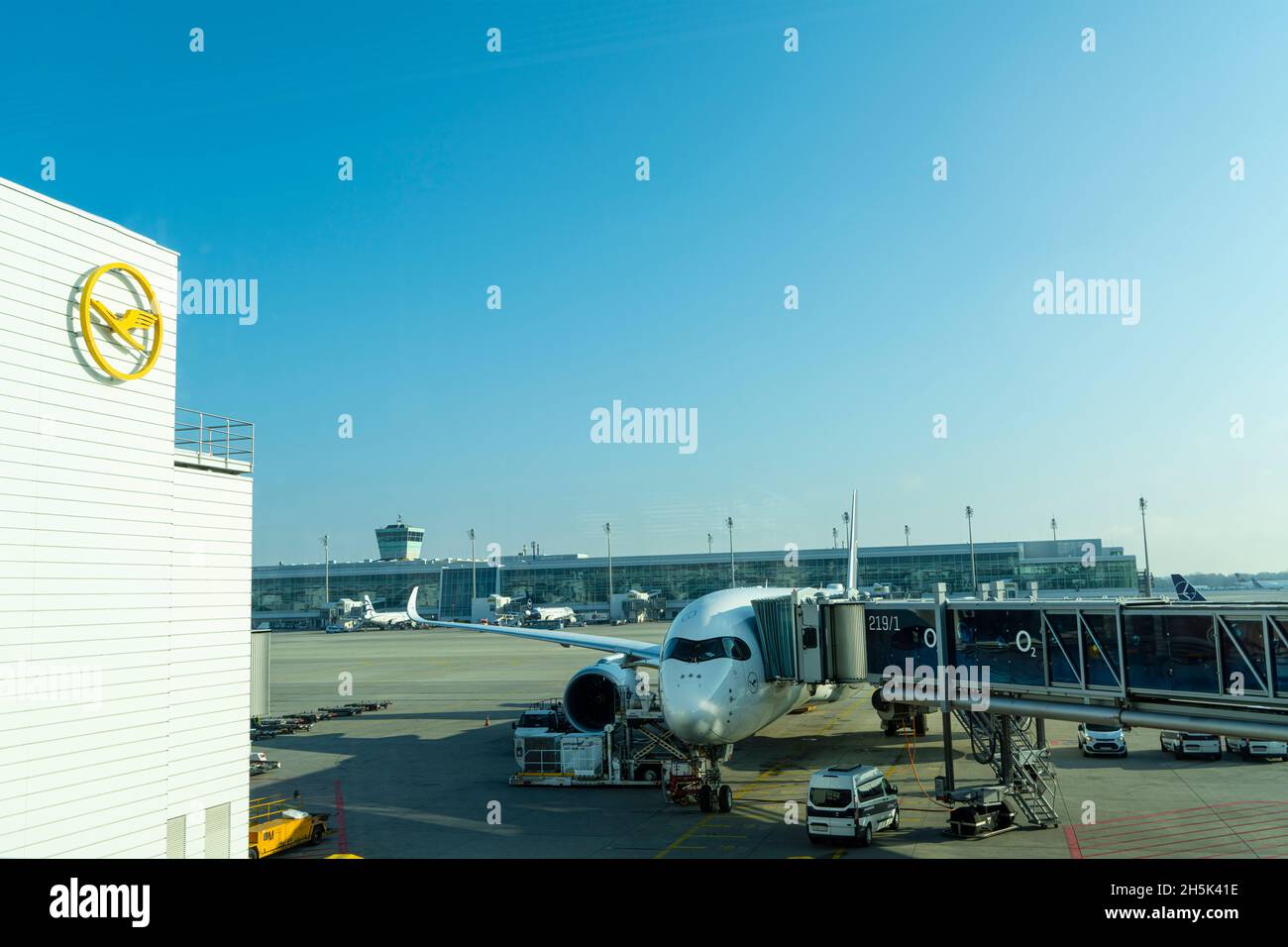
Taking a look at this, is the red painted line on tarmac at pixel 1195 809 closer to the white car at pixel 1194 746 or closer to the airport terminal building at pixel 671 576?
the white car at pixel 1194 746

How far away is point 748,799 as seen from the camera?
2931cm

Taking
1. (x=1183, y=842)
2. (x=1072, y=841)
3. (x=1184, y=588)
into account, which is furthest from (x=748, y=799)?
(x=1184, y=588)

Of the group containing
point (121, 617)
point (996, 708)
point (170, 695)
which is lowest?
point (996, 708)

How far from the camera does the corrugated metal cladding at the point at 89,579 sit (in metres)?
15.5

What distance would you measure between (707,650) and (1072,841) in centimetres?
1161

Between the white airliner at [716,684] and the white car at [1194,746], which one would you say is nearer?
the white airliner at [716,684]

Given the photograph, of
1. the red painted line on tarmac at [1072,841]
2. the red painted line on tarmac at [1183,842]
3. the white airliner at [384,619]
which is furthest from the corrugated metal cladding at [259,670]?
the white airliner at [384,619]

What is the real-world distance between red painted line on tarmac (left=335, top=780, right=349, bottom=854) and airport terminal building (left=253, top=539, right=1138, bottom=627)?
90638 mm

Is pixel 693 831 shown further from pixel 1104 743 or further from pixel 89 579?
pixel 1104 743

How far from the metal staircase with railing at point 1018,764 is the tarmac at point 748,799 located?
0.59 meters

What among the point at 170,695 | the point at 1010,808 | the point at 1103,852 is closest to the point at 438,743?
the point at 170,695
